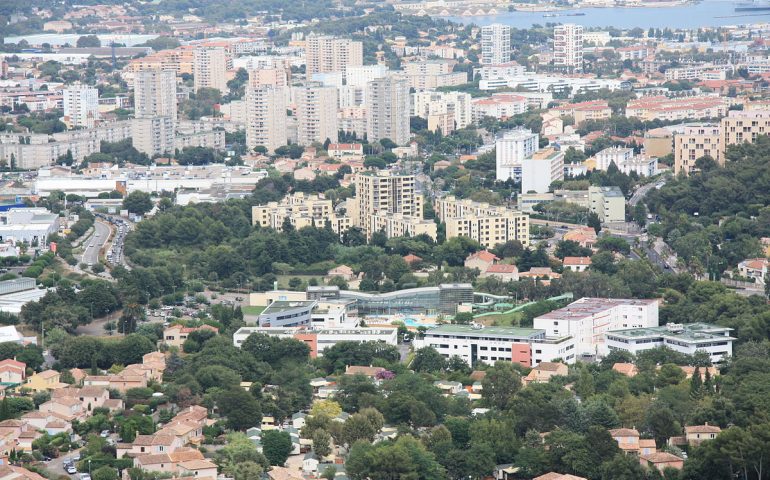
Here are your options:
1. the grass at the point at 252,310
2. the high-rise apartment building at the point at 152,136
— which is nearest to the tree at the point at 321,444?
the grass at the point at 252,310

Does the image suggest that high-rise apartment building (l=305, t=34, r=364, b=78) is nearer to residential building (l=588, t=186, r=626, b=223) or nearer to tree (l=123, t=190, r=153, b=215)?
tree (l=123, t=190, r=153, b=215)

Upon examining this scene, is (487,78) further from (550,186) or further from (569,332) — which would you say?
(569,332)

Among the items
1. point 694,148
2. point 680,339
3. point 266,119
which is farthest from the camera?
point 266,119

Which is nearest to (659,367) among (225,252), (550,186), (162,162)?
(225,252)

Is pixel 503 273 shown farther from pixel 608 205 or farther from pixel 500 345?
pixel 608 205

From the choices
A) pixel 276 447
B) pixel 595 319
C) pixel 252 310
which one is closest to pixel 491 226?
pixel 252 310
